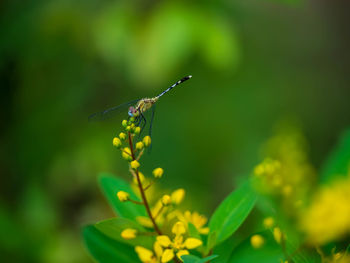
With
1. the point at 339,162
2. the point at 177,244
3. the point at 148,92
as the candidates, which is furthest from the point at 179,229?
the point at 148,92

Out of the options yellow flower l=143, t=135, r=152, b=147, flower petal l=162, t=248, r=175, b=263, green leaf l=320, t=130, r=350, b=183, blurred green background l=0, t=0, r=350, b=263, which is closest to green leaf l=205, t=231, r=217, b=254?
flower petal l=162, t=248, r=175, b=263

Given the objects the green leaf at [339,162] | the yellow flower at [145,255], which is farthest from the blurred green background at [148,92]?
the yellow flower at [145,255]

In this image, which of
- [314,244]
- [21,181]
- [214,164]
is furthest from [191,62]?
[314,244]

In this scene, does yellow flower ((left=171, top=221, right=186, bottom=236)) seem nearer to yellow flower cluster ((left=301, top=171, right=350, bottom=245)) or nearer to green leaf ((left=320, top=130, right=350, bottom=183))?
yellow flower cluster ((left=301, top=171, right=350, bottom=245))

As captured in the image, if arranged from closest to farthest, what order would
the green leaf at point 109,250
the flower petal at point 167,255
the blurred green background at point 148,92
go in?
the flower petal at point 167,255, the green leaf at point 109,250, the blurred green background at point 148,92

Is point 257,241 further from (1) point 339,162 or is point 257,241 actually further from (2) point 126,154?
(1) point 339,162

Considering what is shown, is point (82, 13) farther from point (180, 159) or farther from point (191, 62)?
point (180, 159)

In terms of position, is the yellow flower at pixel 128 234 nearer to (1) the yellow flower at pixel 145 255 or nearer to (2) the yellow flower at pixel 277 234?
(1) the yellow flower at pixel 145 255
